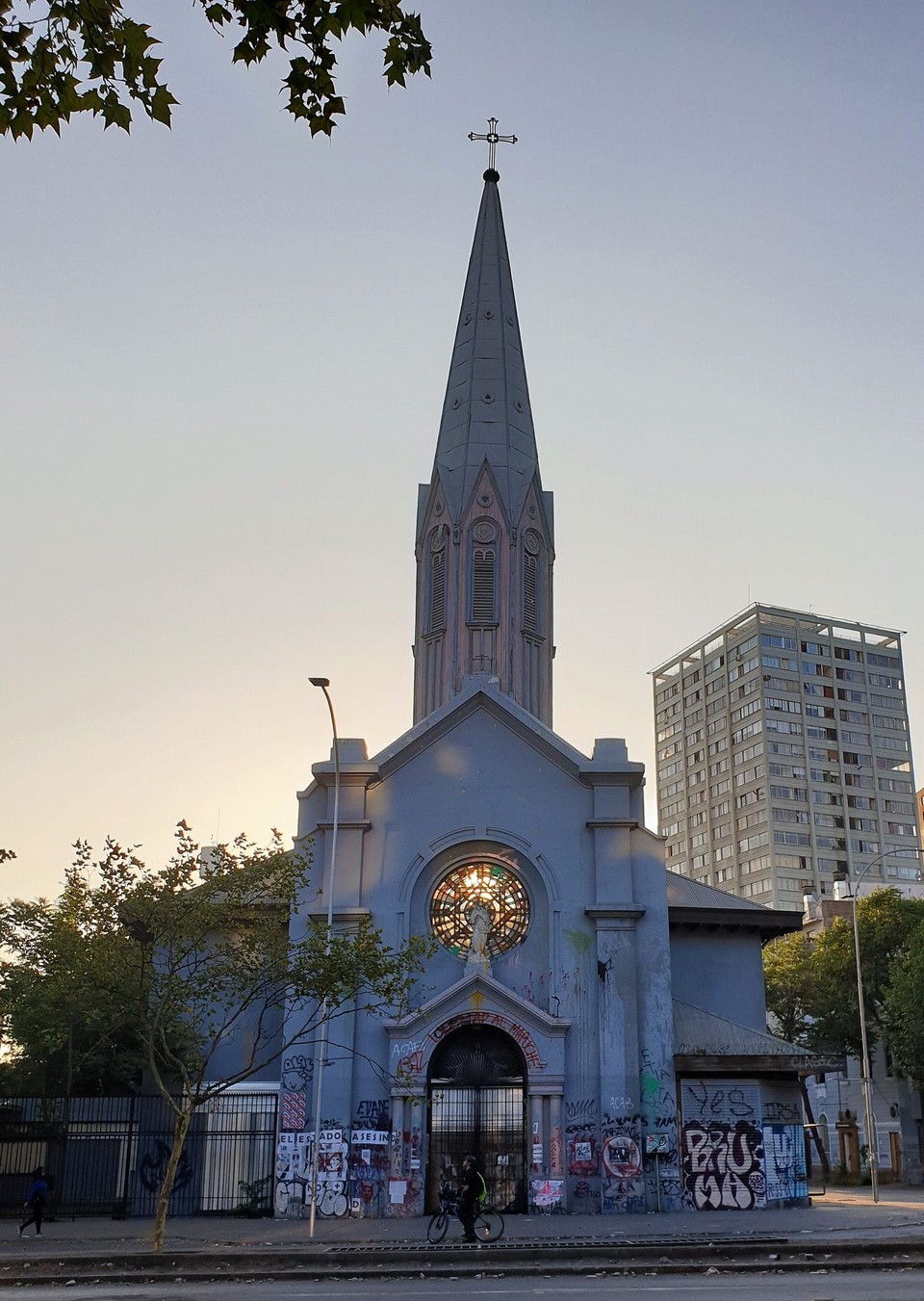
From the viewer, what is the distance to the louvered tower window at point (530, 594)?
45.1 meters

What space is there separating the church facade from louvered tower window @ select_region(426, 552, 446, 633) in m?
8.56

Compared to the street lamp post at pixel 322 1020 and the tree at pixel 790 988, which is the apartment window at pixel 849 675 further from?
the street lamp post at pixel 322 1020

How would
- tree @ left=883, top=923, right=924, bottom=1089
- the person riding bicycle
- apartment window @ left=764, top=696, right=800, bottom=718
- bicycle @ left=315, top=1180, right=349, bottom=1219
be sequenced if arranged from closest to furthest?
the person riding bicycle, bicycle @ left=315, top=1180, right=349, bottom=1219, tree @ left=883, top=923, right=924, bottom=1089, apartment window @ left=764, top=696, right=800, bottom=718

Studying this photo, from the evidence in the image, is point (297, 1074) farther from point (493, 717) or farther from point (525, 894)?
point (493, 717)

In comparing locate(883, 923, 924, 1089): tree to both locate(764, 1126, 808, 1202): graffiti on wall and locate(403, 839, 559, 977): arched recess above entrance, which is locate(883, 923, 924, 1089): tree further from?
locate(403, 839, 559, 977): arched recess above entrance

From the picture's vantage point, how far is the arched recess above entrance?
34000mm

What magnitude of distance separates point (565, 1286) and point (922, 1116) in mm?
47678

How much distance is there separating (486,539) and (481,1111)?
20514mm

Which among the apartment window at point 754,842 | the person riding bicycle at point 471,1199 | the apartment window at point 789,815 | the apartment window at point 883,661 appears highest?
the apartment window at point 883,661

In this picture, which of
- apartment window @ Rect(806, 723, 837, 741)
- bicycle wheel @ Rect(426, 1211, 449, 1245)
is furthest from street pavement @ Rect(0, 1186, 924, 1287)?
apartment window @ Rect(806, 723, 837, 741)

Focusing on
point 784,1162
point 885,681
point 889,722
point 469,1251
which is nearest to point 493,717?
point 784,1162

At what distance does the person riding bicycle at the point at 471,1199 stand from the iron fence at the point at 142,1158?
10.1 m

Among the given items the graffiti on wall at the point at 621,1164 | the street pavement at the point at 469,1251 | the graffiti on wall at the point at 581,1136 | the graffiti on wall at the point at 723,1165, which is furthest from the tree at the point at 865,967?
the street pavement at the point at 469,1251

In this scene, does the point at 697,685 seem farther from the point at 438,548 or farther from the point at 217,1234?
the point at 217,1234
